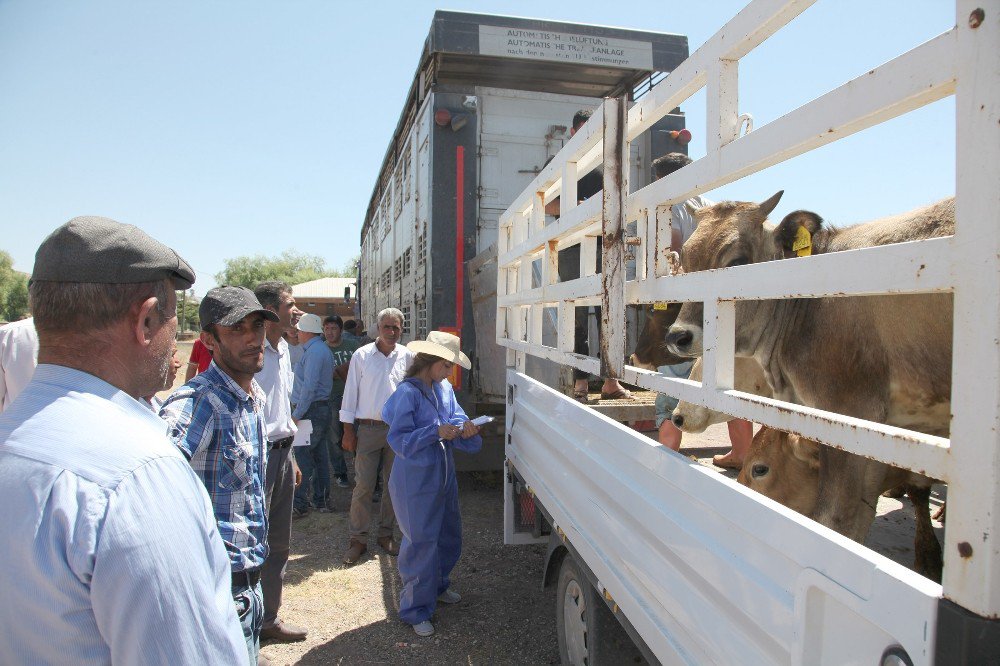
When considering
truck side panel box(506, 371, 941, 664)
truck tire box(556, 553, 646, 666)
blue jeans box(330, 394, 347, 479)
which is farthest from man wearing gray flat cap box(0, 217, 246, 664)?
blue jeans box(330, 394, 347, 479)

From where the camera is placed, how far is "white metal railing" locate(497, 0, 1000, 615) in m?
0.86

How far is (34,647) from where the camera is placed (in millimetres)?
933

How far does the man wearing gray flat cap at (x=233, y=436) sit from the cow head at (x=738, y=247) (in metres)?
1.73

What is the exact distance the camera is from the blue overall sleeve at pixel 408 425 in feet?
11.9

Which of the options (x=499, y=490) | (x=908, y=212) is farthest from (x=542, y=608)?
(x=908, y=212)

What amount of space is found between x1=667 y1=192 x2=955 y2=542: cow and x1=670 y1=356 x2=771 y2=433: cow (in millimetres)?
399

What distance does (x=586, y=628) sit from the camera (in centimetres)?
248

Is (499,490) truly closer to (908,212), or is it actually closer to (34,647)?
(908,212)

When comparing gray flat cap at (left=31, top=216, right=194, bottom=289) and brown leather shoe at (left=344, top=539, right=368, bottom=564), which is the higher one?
gray flat cap at (left=31, top=216, right=194, bottom=289)

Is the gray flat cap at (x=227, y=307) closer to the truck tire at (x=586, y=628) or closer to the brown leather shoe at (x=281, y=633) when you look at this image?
the truck tire at (x=586, y=628)

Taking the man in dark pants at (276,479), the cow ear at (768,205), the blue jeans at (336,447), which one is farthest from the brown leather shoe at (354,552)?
the cow ear at (768,205)

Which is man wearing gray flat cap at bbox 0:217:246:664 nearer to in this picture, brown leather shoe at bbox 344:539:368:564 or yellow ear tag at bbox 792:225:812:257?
yellow ear tag at bbox 792:225:812:257

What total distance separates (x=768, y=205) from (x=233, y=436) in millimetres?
2383

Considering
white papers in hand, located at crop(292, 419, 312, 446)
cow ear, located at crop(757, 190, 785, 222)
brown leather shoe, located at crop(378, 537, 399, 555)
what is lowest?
brown leather shoe, located at crop(378, 537, 399, 555)
